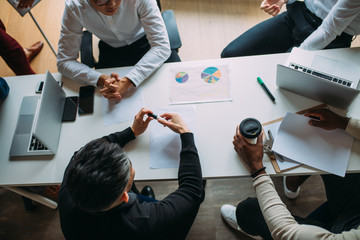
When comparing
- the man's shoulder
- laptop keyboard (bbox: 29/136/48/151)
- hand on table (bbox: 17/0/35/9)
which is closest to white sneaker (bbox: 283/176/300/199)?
laptop keyboard (bbox: 29/136/48/151)

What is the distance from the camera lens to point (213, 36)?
2303mm

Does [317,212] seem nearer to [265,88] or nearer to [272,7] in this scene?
[265,88]

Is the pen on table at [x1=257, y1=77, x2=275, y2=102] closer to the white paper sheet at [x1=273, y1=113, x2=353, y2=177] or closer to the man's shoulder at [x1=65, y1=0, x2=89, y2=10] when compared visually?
the white paper sheet at [x1=273, y1=113, x2=353, y2=177]

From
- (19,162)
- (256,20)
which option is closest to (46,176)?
(19,162)

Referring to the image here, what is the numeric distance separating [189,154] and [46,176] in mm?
641

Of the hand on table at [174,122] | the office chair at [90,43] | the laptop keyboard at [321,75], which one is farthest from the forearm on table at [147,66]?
the laptop keyboard at [321,75]

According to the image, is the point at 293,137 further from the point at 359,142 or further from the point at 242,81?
the point at 242,81

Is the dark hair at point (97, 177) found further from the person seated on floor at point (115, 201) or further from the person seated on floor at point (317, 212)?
the person seated on floor at point (317, 212)

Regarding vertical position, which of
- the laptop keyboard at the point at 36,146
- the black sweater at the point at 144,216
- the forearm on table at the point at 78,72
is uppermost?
the forearm on table at the point at 78,72

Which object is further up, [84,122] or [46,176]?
[84,122]

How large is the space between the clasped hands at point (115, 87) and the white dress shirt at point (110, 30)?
4cm

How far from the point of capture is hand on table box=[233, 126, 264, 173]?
941 millimetres

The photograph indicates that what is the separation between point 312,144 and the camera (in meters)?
0.98

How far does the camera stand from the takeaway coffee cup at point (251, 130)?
0.92 meters
